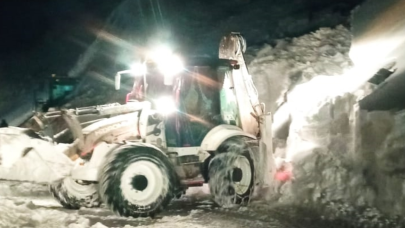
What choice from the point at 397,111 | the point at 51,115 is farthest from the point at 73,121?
the point at 397,111

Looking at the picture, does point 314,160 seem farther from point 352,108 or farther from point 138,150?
point 138,150

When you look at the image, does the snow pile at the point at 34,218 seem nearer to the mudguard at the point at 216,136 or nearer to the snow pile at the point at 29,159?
the snow pile at the point at 29,159

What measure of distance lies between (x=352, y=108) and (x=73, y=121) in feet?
19.0

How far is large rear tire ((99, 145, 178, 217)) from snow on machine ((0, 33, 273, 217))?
0.6 inches

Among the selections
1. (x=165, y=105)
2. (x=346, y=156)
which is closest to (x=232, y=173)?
(x=165, y=105)

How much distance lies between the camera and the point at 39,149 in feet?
30.6

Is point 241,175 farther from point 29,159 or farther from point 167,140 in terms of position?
point 29,159

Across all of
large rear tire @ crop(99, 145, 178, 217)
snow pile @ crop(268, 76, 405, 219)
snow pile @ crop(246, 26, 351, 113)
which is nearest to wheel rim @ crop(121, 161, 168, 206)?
large rear tire @ crop(99, 145, 178, 217)

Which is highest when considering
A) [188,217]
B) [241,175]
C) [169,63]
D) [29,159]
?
[169,63]

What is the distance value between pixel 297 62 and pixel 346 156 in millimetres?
5807

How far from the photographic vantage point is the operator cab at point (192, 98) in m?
10.2

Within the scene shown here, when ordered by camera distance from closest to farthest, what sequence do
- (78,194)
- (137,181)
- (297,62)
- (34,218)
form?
(34,218)
(137,181)
(78,194)
(297,62)

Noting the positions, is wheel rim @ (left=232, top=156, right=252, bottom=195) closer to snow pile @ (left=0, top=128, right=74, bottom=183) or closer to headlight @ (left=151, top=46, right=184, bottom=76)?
headlight @ (left=151, top=46, right=184, bottom=76)

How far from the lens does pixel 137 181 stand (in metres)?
9.27
